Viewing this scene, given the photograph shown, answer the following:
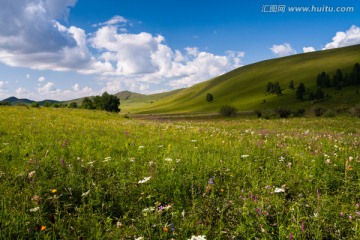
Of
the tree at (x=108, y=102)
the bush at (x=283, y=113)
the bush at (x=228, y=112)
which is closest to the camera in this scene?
the bush at (x=283, y=113)

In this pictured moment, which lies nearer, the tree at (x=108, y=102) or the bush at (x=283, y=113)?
the bush at (x=283, y=113)

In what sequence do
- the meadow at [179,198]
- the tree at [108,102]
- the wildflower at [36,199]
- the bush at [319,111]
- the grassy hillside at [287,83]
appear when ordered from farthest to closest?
1. the tree at [108,102]
2. the grassy hillside at [287,83]
3. the bush at [319,111]
4. the wildflower at [36,199]
5. the meadow at [179,198]

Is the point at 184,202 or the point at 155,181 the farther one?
the point at 155,181

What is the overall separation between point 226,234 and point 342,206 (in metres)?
2.00

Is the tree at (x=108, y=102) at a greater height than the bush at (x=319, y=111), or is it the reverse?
the tree at (x=108, y=102)

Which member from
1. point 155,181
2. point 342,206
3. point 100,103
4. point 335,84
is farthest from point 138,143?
point 335,84

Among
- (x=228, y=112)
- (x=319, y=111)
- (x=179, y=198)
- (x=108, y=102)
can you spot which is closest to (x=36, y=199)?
(x=179, y=198)

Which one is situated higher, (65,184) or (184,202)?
(65,184)

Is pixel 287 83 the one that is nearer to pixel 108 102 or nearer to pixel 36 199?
pixel 108 102

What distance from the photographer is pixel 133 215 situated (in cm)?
A: 428

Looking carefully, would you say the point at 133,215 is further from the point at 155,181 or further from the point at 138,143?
the point at 138,143

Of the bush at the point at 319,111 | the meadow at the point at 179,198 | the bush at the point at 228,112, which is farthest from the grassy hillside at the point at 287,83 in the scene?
the meadow at the point at 179,198

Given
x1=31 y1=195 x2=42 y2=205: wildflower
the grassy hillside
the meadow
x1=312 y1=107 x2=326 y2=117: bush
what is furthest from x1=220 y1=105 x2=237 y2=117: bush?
x1=31 y1=195 x2=42 y2=205: wildflower

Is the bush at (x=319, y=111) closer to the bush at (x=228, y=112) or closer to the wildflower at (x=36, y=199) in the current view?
the bush at (x=228, y=112)
